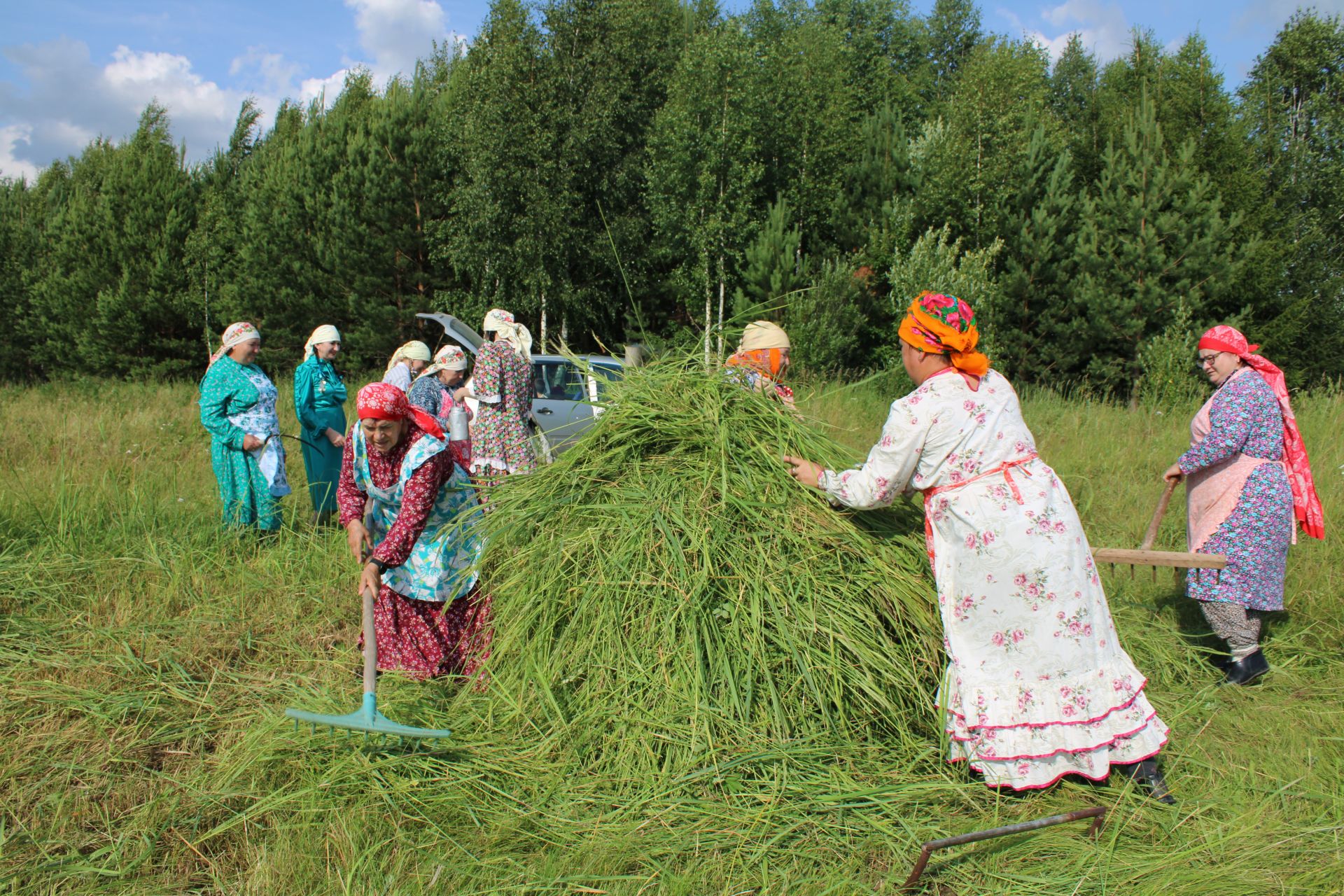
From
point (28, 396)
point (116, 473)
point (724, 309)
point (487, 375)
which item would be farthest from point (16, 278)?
point (487, 375)

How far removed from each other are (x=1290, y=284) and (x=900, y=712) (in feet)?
57.9

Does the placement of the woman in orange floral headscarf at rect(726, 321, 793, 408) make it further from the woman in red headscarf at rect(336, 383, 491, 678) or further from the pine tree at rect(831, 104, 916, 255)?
the pine tree at rect(831, 104, 916, 255)

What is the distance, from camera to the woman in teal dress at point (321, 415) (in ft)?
18.8

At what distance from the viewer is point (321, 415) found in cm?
583

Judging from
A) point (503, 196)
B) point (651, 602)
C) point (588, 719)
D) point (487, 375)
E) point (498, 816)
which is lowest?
point (498, 816)

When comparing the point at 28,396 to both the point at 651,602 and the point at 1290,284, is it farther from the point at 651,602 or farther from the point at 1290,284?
the point at 1290,284

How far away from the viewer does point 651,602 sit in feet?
9.00

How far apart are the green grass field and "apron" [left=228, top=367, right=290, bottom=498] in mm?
998

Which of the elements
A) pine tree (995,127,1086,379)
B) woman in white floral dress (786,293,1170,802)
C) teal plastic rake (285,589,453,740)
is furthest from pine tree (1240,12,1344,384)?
teal plastic rake (285,589,453,740)

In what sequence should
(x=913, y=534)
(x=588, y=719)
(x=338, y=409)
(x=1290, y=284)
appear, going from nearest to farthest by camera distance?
(x=588, y=719), (x=913, y=534), (x=338, y=409), (x=1290, y=284)

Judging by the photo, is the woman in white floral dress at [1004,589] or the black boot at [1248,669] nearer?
the woman in white floral dress at [1004,589]

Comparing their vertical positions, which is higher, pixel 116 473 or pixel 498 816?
pixel 116 473

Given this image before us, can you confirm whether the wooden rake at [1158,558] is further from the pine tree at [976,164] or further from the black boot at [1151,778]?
the pine tree at [976,164]

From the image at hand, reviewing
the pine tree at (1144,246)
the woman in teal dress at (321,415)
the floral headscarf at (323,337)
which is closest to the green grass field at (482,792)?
the woman in teal dress at (321,415)
